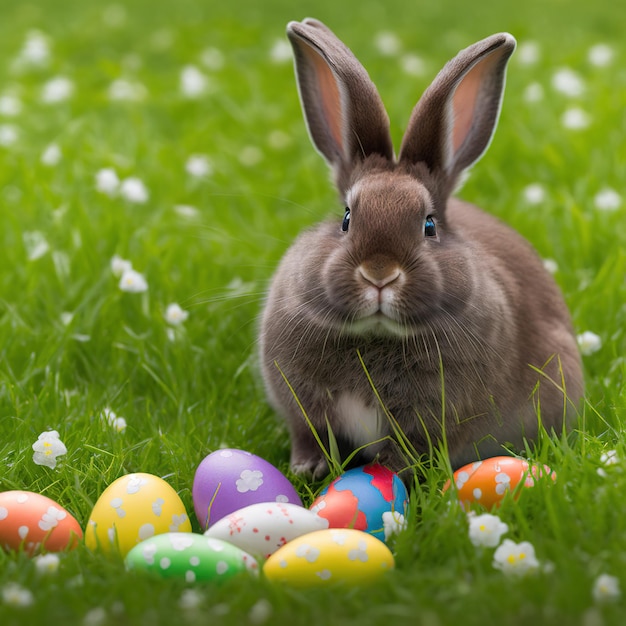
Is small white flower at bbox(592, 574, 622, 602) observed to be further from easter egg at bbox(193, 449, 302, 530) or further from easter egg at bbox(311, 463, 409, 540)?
easter egg at bbox(193, 449, 302, 530)

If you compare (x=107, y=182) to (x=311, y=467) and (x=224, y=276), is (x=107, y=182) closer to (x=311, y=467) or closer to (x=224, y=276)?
(x=224, y=276)

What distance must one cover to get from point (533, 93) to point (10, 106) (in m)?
3.95

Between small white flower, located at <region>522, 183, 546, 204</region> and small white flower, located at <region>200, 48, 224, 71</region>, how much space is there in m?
3.43

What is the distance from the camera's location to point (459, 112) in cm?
435

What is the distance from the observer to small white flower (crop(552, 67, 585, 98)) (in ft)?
25.0

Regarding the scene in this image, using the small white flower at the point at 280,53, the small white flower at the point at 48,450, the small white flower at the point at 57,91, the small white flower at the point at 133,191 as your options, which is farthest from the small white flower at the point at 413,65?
the small white flower at the point at 48,450

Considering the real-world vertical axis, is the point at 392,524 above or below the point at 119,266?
below

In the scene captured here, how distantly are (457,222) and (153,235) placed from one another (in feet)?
6.66

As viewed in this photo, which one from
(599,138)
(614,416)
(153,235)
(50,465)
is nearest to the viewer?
(50,465)

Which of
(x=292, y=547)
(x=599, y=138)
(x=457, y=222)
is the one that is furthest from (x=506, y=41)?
(x=599, y=138)

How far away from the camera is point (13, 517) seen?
11.4 feet

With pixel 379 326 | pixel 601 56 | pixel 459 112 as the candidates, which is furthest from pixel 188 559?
pixel 601 56

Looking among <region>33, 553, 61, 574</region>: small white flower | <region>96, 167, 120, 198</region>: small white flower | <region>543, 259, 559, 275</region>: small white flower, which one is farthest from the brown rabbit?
<region>96, 167, 120, 198</region>: small white flower

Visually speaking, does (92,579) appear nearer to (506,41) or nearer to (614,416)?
(614,416)
